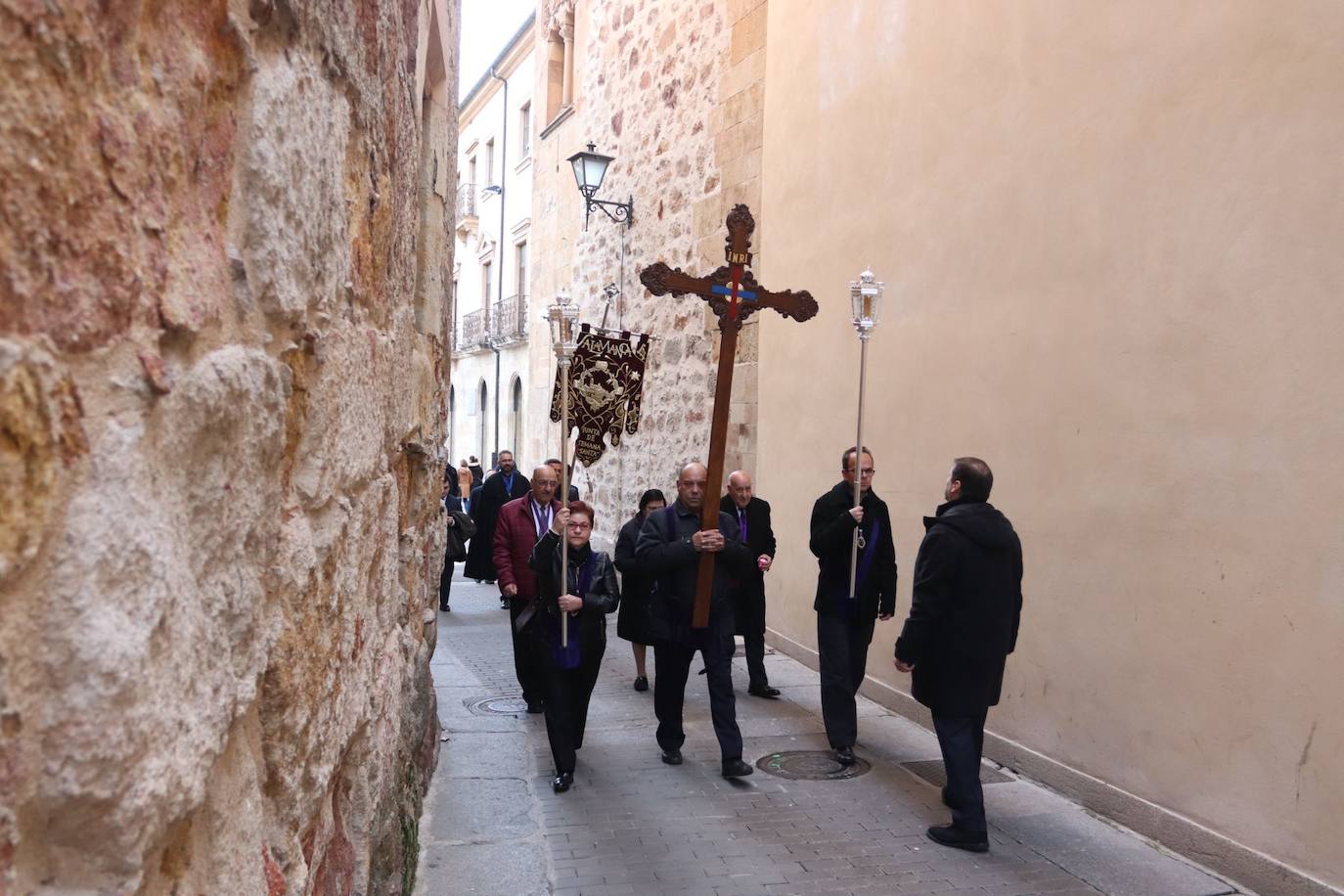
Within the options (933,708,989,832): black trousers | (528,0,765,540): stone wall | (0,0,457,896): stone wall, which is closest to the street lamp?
(528,0,765,540): stone wall

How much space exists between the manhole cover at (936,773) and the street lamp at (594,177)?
27.2 feet

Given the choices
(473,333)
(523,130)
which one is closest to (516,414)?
(473,333)

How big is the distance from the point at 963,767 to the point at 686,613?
178cm

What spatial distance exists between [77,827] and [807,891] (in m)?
4.00

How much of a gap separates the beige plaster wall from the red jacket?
2428mm

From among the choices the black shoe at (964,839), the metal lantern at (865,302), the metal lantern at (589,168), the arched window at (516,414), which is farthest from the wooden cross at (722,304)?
the arched window at (516,414)

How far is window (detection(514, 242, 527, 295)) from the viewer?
23438mm

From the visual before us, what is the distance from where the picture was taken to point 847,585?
6.56 metres

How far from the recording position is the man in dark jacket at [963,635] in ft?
16.4

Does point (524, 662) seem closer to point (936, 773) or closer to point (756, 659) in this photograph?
point (756, 659)

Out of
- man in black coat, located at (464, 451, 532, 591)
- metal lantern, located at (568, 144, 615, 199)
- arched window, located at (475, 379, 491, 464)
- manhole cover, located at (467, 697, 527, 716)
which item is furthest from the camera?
arched window, located at (475, 379, 491, 464)

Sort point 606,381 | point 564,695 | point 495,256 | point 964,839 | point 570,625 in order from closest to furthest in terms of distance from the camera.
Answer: point 964,839, point 564,695, point 570,625, point 606,381, point 495,256

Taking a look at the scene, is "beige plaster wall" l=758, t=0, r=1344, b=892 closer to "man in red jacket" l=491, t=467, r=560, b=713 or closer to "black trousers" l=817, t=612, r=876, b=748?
"black trousers" l=817, t=612, r=876, b=748

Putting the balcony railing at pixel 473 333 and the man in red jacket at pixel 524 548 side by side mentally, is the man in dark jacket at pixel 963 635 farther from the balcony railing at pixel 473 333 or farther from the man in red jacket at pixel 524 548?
the balcony railing at pixel 473 333
